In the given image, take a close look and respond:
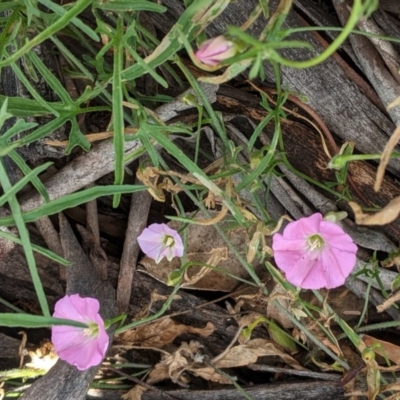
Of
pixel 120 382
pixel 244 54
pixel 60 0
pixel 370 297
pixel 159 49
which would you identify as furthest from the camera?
pixel 120 382

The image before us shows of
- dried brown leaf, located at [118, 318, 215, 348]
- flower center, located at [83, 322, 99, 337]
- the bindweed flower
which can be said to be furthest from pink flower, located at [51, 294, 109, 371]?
the bindweed flower

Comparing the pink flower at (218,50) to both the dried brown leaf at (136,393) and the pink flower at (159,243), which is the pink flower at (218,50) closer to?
the pink flower at (159,243)

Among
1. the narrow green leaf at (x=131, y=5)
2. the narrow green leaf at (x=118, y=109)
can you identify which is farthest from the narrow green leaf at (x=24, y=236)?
the narrow green leaf at (x=131, y=5)

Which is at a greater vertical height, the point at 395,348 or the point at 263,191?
Result: the point at 263,191

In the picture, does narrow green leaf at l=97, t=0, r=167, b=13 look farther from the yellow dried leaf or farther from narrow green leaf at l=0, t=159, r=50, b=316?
the yellow dried leaf

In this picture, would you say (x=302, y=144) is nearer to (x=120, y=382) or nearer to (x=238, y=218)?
(x=238, y=218)

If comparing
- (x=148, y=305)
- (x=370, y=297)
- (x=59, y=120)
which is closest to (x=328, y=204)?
(x=370, y=297)

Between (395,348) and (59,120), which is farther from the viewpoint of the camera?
(395,348)

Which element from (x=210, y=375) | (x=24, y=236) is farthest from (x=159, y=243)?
(x=24, y=236)
